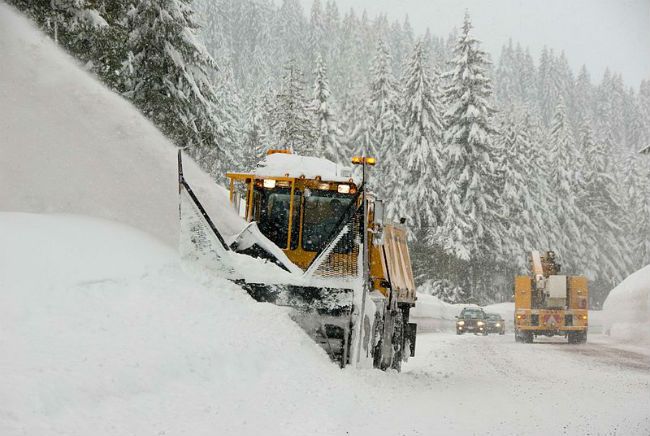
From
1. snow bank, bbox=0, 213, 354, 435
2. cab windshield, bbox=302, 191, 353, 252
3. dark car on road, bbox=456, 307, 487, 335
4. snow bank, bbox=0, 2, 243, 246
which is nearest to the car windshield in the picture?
dark car on road, bbox=456, 307, 487, 335

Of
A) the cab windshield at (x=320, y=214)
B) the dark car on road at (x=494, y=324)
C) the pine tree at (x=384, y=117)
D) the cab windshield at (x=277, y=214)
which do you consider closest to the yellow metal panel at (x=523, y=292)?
the dark car on road at (x=494, y=324)

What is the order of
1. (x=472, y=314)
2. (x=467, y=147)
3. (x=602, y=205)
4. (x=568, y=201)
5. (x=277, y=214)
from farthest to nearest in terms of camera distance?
(x=602, y=205) → (x=568, y=201) → (x=467, y=147) → (x=472, y=314) → (x=277, y=214)

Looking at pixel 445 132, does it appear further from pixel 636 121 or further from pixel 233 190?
pixel 636 121

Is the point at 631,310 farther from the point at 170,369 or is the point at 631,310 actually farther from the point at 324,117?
the point at 170,369

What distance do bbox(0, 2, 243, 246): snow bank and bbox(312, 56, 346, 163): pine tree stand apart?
38397mm

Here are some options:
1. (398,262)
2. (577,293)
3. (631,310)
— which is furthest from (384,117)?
(398,262)

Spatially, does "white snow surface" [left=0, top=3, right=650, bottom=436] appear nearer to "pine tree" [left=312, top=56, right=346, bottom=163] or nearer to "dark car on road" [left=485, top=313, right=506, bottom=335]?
"dark car on road" [left=485, top=313, right=506, bottom=335]

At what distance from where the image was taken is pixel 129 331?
7645 millimetres

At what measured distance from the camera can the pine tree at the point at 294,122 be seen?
48438mm

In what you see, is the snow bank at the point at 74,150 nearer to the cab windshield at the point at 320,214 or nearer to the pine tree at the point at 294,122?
the cab windshield at the point at 320,214

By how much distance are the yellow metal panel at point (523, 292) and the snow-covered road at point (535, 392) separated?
932cm

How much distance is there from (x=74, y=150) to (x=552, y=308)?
22696 mm

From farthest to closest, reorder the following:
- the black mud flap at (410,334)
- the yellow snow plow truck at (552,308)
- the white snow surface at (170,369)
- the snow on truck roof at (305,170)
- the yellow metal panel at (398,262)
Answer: the yellow snow plow truck at (552,308), the black mud flap at (410,334), the yellow metal panel at (398,262), the snow on truck roof at (305,170), the white snow surface at (170,369)

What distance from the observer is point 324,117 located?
2029 inches
